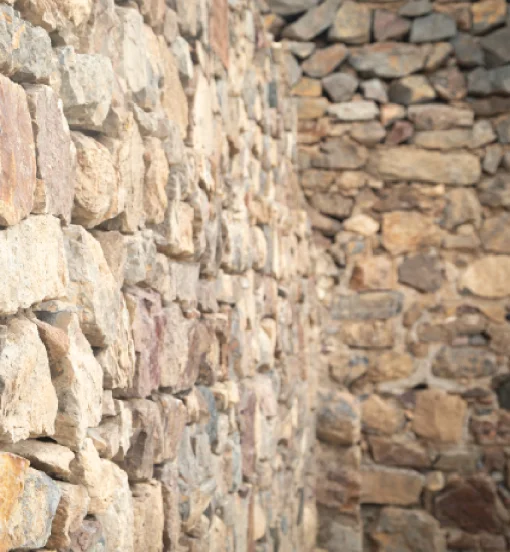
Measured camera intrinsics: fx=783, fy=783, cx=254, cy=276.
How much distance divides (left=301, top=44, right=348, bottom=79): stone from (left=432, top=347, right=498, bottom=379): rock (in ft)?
4.40

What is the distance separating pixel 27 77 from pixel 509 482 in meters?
2.91

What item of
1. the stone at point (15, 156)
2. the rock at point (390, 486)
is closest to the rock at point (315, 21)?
the rock at point (390, 486)

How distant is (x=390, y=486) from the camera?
10.8ft

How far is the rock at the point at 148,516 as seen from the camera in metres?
1.21

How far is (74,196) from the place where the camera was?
3.26 feet

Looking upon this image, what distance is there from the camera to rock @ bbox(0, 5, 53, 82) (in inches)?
31.0

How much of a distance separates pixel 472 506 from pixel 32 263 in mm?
2836

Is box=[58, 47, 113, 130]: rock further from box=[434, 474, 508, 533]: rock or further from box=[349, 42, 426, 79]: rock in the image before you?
box=[434, 474, 508, 533]: rock

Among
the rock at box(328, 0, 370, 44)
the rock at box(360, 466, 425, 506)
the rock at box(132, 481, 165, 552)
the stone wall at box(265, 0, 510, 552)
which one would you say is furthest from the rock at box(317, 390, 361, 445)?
the rock at box(132, 481, 165, 552)

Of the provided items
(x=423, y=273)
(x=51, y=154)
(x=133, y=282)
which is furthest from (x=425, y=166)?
(x=51, y=154)

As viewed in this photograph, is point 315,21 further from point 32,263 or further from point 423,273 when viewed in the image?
point 32,263

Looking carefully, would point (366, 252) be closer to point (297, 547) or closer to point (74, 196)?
point (297, 547)

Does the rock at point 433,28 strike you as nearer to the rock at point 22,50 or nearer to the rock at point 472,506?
the rock at point 472,506

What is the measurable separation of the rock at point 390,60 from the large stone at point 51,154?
2664mm
